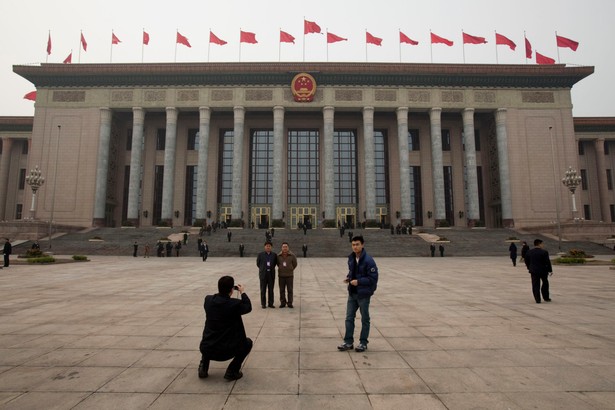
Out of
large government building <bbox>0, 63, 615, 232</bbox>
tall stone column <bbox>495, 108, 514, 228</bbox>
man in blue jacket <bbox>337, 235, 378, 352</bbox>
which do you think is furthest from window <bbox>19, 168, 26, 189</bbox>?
tall stone column <bbox>495, 108, 514, 228</bbox>

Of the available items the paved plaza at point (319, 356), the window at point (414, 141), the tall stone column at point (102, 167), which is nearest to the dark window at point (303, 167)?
the window at point (414, 141)

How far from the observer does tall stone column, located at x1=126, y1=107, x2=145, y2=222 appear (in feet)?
130

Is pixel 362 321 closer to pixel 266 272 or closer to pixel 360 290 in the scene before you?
pixel 360 290

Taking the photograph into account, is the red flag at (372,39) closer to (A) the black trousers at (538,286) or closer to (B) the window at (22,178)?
(A) the black trousers at (538,286)

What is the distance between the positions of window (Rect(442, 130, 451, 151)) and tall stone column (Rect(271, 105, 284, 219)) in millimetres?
21183

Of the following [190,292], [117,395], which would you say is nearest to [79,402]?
[117,395]

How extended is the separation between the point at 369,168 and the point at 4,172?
155ft

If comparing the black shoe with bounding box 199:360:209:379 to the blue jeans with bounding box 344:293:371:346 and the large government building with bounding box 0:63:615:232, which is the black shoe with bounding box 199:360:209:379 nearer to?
the blue jeans with bounding box 344:293:371:346

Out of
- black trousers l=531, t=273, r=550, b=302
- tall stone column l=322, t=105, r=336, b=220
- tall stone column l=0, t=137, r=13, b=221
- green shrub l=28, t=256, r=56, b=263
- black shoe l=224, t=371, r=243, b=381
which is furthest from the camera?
tall stone column l=0, t=137, r=13, b=221

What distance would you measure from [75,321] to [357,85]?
4000cm

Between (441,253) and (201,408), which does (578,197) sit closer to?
(441,253)

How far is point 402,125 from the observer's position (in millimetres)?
41344

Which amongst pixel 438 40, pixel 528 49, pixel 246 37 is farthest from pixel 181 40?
pixel 528 49

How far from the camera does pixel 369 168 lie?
40438mm
